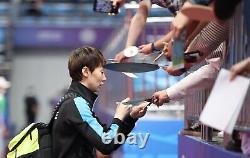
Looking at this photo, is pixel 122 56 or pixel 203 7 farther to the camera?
pixel 122 56

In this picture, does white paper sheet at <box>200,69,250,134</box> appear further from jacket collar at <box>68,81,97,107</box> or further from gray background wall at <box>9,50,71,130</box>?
gray background wall at <box>9,50,71,130</box>

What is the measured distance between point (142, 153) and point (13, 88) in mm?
11392

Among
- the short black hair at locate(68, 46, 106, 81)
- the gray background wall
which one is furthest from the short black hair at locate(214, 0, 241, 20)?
the gray background wall

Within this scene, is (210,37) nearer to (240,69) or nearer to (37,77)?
(240,69)

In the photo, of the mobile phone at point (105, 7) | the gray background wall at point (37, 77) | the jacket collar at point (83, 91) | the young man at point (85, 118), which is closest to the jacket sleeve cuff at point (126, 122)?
the young man at point (85, 118)

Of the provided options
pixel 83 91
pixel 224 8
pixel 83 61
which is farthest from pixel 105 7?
pixel 224 8

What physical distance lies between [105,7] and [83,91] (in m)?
0.42

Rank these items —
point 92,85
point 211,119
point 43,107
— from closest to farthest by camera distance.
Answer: point 211,119 < point 92,85 < point 43,107

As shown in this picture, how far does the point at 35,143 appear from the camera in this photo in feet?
9.04

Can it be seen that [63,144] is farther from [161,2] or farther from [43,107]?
[43,107]

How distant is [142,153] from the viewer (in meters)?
4.80

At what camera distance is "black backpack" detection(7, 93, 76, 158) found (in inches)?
107

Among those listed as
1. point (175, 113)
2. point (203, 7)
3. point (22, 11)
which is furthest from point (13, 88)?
point (203, 7)

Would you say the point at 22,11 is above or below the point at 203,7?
below
